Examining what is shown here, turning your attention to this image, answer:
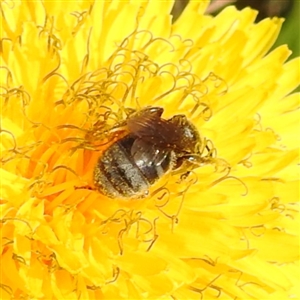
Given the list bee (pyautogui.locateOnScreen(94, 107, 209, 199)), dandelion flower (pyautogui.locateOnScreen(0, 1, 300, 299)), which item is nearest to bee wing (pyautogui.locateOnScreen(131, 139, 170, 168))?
bee (pyautogui.locateOnScreen(94, 107, 209, 199))

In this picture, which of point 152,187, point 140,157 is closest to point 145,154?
point 140,157

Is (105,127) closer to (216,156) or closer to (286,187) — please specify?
(216,156)

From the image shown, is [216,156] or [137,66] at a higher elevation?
[137,66]

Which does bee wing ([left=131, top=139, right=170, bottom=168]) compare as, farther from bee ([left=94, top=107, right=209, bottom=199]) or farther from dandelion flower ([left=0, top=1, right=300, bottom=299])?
dandelion flower ([left=0, top=1, right=300, bottom=299])

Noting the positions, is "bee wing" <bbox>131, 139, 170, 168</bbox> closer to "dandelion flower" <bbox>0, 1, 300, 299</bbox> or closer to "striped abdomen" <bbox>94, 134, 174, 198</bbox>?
"striped abdomen" <bbox>94, 134, 174, 198</bbox>

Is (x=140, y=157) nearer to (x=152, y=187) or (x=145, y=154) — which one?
(x=145, y=154)

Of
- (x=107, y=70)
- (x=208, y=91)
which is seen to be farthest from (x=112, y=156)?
(x=208, y=91)
